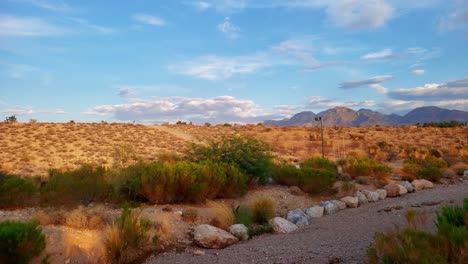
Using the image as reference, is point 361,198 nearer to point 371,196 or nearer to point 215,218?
point 371,196

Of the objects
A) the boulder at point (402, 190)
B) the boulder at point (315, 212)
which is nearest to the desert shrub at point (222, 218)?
the boulder at point (315, 212)

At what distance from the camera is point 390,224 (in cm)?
1199

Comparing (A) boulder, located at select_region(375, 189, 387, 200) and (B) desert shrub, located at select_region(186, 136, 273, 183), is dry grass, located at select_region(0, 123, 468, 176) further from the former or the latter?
(A) boulder, located at select_region(375, 189, 387, 200)

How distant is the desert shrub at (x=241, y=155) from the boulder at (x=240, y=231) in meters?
5.69

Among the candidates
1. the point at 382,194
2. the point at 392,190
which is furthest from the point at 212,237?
the point at 392,190

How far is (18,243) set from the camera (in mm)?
8430

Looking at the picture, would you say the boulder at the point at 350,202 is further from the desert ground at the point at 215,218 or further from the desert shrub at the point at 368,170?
the desert shrub at the point at 368,170

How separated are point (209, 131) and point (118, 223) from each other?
4606 centimetres

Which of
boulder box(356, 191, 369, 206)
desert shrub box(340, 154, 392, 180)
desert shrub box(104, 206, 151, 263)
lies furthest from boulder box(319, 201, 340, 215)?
desert shrub box(340, 154, 392, 180)

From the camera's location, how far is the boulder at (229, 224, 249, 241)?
11391 mm

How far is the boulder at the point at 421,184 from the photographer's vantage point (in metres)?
20.1

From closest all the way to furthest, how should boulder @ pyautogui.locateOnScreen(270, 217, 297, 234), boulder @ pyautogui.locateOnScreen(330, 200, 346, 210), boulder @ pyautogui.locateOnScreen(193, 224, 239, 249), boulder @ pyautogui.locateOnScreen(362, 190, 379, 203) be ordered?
boulder @ pyautogui.locateOnScreen(193, 224, 239, 249) → boulder @ pyautogui.locateOnScreen(270, 217, 297, 234) → boulder @ pyautogui.locateOnScreen(330, 200, 346, 210) → boulder @ pyautogui.locateOnScreen(362, 190, 379, 203)

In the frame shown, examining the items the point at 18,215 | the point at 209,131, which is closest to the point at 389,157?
the point at 209,131

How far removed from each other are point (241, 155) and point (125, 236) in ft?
30.2
